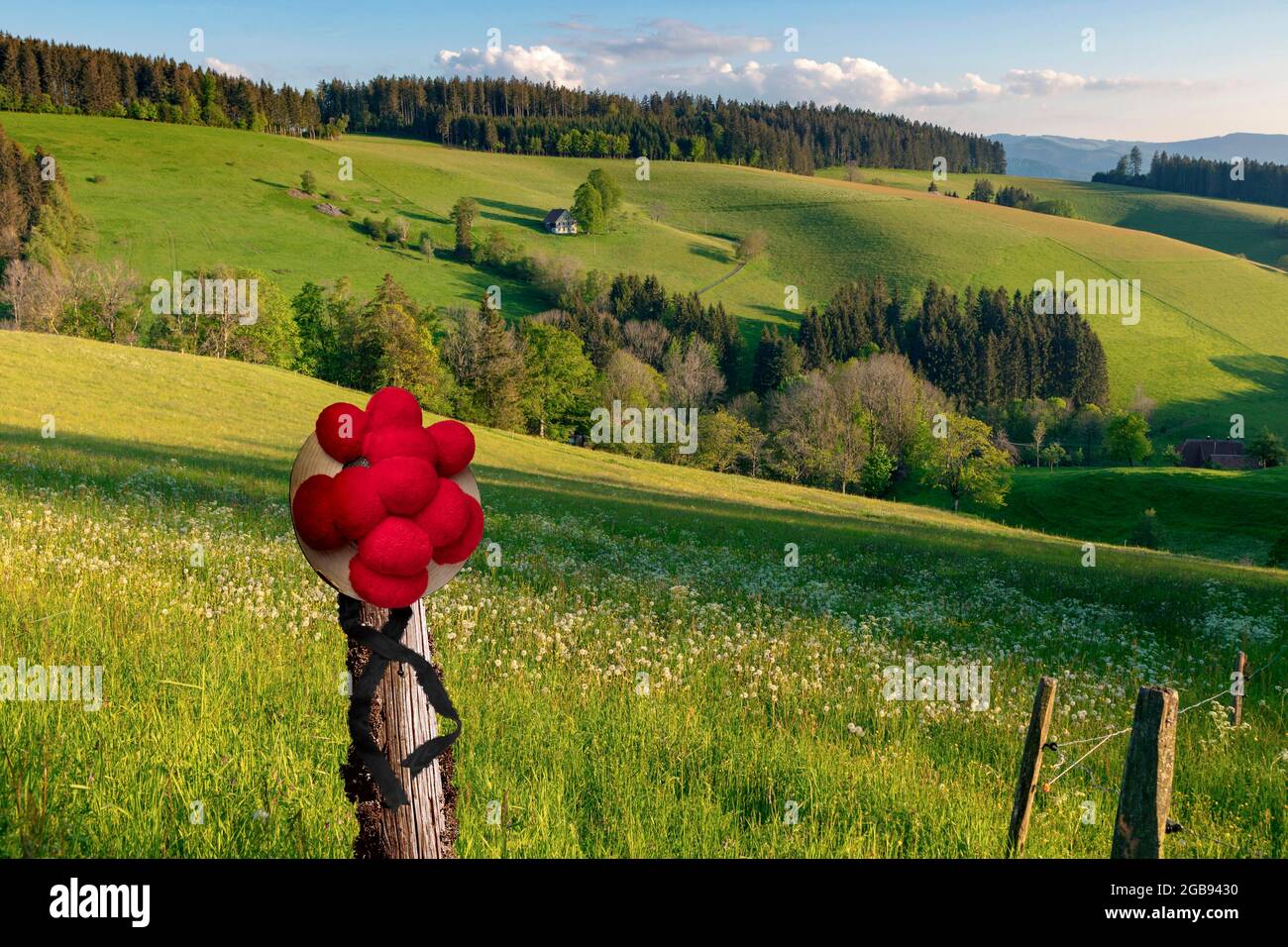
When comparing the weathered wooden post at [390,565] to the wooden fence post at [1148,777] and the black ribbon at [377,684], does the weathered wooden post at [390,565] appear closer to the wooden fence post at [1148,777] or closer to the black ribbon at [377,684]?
the black ribbon at [377,684]

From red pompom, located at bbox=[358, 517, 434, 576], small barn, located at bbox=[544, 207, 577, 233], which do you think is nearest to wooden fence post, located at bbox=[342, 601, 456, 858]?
red pompom, located at bbox=[358, 517, 434, 576]

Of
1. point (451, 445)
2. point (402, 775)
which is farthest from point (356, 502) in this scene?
point (402, 775)

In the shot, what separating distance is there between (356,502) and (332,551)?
0.28 metres

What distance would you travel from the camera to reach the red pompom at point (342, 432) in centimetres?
321

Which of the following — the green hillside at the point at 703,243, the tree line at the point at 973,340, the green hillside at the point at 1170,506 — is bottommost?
the green hillside at the point at 1170,506

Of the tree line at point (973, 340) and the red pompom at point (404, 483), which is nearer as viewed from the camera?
the red pompom at point (404, 483)

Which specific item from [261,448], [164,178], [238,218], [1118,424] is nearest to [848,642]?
[261,448]

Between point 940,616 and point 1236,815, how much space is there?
9867mm

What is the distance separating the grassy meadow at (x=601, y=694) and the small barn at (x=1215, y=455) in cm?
9878

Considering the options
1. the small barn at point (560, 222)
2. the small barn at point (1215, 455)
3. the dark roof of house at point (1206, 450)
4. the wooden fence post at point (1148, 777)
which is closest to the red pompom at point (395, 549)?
the wooden fence post at point (1148, 777)

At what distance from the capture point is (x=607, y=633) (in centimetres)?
1126

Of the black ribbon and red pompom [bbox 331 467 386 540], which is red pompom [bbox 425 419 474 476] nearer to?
red pompom [bbox 331 467 386 540]

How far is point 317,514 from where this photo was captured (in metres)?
3.13

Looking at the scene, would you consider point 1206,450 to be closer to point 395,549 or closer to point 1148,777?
point 1148,777
